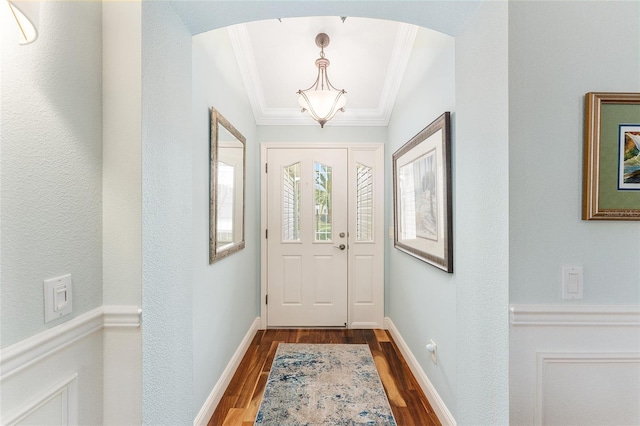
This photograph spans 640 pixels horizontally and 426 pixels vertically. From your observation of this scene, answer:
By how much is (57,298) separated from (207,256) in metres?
1.07

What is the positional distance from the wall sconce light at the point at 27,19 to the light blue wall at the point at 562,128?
1335 millimetres

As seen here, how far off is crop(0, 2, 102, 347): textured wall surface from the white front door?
92.1 inches

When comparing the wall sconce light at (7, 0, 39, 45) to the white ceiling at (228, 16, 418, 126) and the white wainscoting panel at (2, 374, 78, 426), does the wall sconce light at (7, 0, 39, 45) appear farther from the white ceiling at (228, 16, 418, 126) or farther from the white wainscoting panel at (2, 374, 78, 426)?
the white ceiling at (228, 16, 418, 126)

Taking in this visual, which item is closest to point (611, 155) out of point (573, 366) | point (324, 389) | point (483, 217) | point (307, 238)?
point (483, 217)

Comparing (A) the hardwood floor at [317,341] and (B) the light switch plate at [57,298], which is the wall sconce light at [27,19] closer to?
(B) the light switch plate at [57,298]

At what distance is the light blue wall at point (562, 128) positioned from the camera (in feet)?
3.32

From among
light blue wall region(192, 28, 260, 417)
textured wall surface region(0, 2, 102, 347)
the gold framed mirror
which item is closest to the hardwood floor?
light blue wall region(192, 28, 260, 417)

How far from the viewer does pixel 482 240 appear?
1.17 m

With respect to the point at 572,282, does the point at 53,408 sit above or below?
below

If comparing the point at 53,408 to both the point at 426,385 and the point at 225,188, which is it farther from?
the point at 426,385

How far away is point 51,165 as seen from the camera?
809 millimetres

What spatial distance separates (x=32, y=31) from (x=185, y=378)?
1.29 metres

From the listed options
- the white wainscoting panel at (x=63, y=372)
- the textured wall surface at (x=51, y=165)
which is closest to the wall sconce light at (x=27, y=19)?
the textured wall surface at (x=51, y=165)

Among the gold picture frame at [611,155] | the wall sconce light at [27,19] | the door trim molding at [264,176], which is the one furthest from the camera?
the door trim molding at [264,176]
